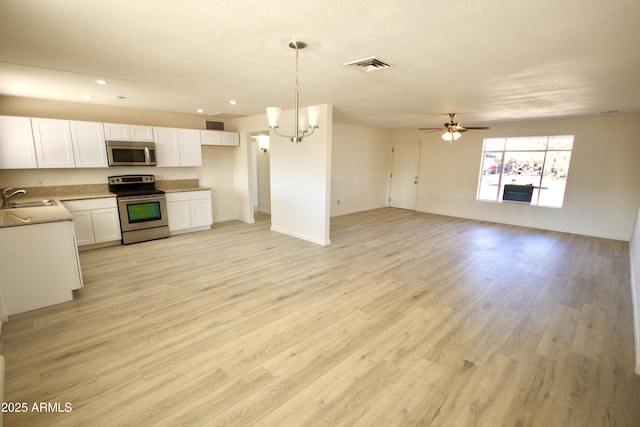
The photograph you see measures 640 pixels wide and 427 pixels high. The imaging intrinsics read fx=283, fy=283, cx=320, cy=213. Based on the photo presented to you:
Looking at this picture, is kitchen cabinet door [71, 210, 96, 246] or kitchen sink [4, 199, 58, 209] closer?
kitchen sink [4, 199, 58, 209]

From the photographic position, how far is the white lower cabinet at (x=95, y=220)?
15.6ft

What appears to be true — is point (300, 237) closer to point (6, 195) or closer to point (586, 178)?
point (6, 195)

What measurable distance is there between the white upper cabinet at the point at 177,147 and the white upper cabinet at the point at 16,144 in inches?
70.1

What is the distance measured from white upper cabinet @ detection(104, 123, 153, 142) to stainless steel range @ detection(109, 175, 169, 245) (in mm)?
719

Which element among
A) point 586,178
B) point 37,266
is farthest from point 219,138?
point 586,178

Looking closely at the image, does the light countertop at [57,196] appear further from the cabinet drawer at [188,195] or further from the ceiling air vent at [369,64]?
the ceiling air vent at [369,64]

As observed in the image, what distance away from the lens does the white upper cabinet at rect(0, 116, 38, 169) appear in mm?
4270

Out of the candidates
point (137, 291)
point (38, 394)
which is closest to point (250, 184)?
point (137, 291)

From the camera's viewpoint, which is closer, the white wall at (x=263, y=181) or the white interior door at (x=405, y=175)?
the white wall at (x=263, y=181)

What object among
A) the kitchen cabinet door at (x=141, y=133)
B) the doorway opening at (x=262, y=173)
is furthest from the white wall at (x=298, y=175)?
the kitchen cabinet door at (x=141, y=133)

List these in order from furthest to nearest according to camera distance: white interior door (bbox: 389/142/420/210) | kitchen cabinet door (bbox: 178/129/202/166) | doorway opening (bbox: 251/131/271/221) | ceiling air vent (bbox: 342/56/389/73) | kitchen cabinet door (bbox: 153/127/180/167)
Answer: white interior door (bbox: 389/142/420/210) → doorway opening (bbox: 251/131/271/221) → kitchen cabinet door (bbox: 178/129/202/166) → kitchen cabinet door (bbox: 153/127/180/167) → ceiling air vent (bbox: 342/56/389/73)

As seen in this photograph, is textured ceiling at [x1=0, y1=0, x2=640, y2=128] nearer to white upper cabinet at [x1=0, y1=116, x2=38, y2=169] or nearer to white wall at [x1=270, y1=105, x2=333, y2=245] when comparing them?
white upper cabinet at [x1=0, y1=116, x2=38, y2=169]

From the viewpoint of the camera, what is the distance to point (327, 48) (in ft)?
7.85

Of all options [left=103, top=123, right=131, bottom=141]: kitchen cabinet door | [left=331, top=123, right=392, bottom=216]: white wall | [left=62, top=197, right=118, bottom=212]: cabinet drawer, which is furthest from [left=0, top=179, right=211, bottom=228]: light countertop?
[left=331, top=123, right=392, bottom=216]: white wall
